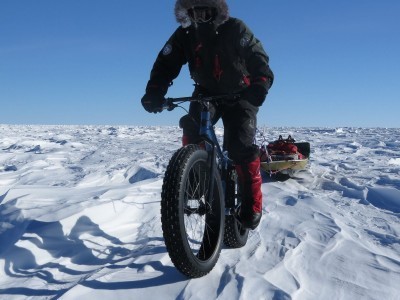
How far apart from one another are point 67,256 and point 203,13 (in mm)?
2142

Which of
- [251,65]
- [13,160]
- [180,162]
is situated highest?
[251,65]

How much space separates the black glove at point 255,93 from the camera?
277 cm

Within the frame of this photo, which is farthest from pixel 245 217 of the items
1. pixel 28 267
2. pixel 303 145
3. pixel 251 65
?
pixel 303 145

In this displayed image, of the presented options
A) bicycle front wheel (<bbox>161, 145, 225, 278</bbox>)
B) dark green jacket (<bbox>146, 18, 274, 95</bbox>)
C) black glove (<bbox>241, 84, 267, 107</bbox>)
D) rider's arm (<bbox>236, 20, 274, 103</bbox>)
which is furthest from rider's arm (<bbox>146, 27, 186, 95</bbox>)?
bicycle front wheel (<bbox>161, 145, 225, 278</bbox>)

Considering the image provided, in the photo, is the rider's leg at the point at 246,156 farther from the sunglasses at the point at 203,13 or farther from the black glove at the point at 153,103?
the sunglasses at the point at 203,13

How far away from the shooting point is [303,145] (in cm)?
762

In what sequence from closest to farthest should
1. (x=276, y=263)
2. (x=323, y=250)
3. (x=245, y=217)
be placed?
(x=276, y=263) → (x=323, y=250) → (x=245, y=217)

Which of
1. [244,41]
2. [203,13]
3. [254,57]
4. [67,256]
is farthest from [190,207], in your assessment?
[203,13]

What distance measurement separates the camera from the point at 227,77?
3.17m

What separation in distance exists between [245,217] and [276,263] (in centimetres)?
50

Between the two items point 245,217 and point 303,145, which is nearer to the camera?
point 245,217

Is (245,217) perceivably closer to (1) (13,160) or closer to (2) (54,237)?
(2) (54,237)

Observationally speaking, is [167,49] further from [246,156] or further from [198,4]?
[246,156]

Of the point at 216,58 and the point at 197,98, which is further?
the point at 216,58
